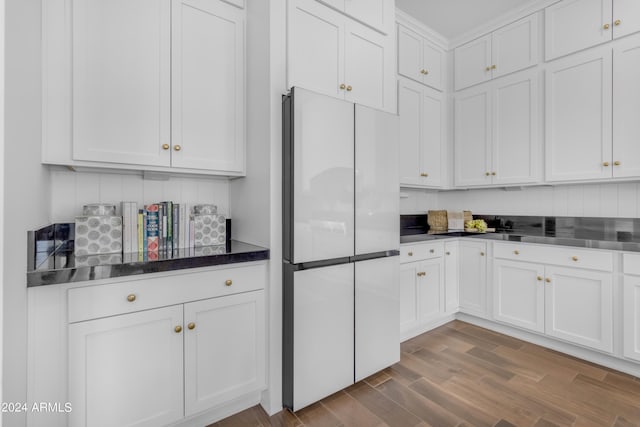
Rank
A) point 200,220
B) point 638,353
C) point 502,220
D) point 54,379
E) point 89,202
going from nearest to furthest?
1. point 54,379
2. point 89,202
3. point 200,220
4. point 638,353
5. point 502,220

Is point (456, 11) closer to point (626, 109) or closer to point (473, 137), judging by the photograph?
point (473, 137)

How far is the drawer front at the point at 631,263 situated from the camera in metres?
2.04

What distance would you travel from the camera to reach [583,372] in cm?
213

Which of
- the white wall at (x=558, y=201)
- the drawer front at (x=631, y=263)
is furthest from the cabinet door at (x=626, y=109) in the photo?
the drawer front at (x=631, y=263)

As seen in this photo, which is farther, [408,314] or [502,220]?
[502,220]

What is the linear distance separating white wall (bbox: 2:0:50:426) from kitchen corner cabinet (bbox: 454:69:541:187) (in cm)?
341

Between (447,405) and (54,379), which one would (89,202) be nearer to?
(54,379)

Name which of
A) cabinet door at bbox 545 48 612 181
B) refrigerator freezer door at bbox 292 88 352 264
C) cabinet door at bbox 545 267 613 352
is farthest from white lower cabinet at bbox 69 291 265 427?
cabinet door at bbox 545 48 612 181

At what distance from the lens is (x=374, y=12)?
2.13 meters

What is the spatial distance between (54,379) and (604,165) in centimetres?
362

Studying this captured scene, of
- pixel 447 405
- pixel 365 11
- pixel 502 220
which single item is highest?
pixel 365 11

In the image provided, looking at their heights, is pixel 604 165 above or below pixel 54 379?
above

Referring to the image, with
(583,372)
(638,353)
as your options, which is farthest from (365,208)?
(638,353)

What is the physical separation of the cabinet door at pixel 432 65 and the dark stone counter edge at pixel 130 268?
2.61 meters
